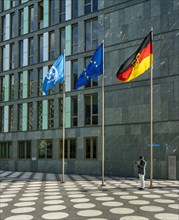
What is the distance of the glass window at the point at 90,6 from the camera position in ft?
89.3

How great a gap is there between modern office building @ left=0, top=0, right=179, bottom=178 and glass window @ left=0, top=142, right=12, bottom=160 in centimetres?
12

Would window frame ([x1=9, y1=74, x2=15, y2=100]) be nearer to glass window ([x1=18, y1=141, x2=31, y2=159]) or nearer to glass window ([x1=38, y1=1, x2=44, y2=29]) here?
glass window ([x1=18, y1=141, x2=31, y2=159])

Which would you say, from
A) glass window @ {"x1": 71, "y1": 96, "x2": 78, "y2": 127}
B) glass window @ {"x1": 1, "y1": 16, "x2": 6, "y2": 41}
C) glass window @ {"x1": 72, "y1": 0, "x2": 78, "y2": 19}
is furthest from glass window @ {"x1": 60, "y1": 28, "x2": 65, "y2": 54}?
glass window @ {"x1": 1, "y1": 16, "x2": 6, "y2": 41}

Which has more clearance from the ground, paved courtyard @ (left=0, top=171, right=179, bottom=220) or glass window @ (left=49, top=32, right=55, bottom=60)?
glass window @ (left=49, top=32, right=55, bottom=60)

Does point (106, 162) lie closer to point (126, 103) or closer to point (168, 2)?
point (126, 103)

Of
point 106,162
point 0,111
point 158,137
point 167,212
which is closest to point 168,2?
point 158,137

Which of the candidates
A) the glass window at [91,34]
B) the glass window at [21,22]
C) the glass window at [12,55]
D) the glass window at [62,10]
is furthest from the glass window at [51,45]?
the glass window at [12,55]

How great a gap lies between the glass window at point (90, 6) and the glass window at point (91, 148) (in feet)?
39.8

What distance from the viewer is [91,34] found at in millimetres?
27422

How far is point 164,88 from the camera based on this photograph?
73.2 ft

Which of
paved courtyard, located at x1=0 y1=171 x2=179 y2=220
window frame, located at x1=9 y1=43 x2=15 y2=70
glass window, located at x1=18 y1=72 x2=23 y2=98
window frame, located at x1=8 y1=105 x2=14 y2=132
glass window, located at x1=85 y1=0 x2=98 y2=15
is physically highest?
glass window, located at x1=85 y1=0 x2=98 y2=15

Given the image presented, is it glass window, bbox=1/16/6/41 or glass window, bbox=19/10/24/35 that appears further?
glass window, bbox=1/16/6/41

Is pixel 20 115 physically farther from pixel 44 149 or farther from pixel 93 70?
pixel 93 70

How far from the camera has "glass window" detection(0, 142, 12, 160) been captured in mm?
32750
